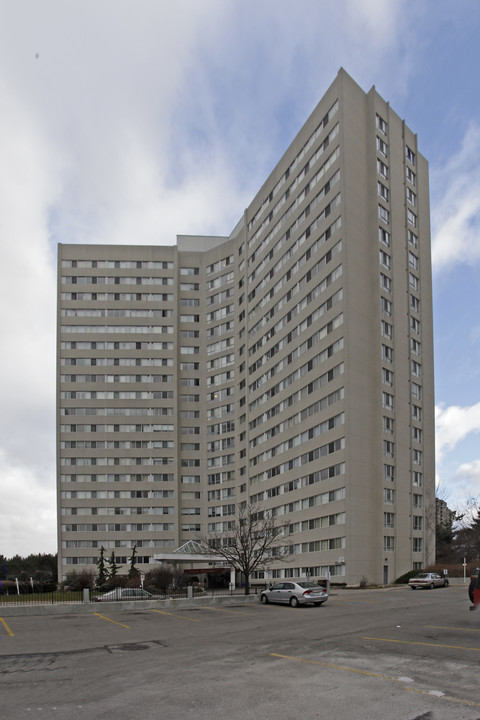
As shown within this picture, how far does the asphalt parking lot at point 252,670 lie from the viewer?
10.1 meters

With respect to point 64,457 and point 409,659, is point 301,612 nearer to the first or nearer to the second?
point 409,659

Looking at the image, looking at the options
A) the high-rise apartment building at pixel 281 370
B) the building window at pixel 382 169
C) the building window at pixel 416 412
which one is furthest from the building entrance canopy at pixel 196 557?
the building window at pixel 382 169

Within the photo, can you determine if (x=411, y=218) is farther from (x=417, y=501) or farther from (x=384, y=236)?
(x=417, y=501)

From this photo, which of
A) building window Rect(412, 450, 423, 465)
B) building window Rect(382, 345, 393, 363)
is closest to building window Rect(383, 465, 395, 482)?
building window Rect(412, 450, 423, 465)

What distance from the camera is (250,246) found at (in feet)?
310

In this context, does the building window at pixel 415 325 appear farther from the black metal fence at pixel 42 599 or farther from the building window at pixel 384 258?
the black metal fence at pixel 42 599

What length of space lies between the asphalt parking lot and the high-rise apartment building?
1571 inches

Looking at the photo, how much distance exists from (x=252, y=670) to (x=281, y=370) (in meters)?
66.0

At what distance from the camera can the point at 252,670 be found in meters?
13.6

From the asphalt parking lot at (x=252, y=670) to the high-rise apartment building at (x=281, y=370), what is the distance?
39.9 meters

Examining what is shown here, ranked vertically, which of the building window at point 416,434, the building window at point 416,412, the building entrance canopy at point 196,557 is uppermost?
the building window at point 416,412

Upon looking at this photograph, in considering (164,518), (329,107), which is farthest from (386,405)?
(164,518)

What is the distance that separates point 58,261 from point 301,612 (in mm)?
85674

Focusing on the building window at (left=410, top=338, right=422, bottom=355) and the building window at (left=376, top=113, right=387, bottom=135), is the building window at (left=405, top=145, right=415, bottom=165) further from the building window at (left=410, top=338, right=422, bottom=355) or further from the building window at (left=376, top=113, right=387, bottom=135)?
the building window at (left=410, top=338, right=422, bottom=355)
